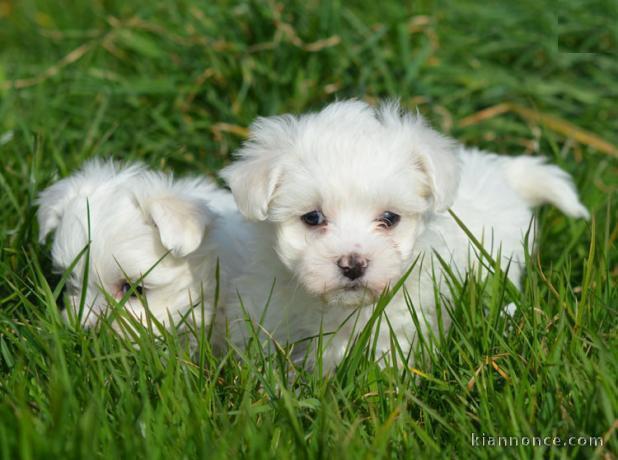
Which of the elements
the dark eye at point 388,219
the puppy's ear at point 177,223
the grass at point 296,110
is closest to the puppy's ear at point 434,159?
the dark eye at point 388,219

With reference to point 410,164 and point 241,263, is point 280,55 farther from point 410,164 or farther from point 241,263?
point 410,164

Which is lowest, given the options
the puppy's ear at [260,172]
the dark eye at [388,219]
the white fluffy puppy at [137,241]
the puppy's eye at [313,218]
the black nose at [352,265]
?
the white fluffy puppy at [137,241]

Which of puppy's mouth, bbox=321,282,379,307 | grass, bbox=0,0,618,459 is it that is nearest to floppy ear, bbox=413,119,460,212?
grass, bbox=0,0,618,459

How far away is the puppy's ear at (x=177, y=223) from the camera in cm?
353

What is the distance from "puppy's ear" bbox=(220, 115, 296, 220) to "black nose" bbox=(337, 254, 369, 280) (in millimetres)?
426

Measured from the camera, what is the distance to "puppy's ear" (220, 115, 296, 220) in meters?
3.31

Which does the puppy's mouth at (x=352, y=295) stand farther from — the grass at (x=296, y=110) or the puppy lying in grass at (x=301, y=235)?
the grass at (x=296, y=110)

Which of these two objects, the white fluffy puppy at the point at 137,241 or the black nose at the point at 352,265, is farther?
the white fluffy puppy at the point at 137,241

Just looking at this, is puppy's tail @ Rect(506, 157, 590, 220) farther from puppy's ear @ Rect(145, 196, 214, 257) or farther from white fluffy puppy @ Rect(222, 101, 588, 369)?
puppy's ear @ Rect(145, 196, 214, 257)

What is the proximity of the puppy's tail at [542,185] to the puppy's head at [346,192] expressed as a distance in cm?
104

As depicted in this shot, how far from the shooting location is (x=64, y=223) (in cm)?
369

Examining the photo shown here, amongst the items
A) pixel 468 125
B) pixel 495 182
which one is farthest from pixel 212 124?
pixel 495 182

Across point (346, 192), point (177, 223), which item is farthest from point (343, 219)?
point (177, 223)

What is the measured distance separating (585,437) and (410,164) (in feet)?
4.14
